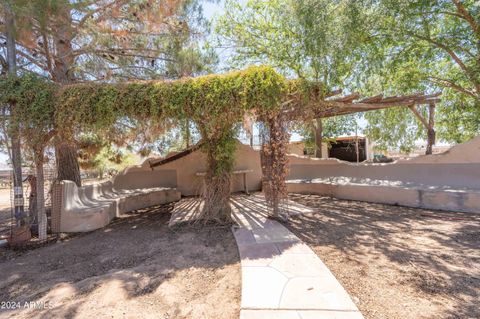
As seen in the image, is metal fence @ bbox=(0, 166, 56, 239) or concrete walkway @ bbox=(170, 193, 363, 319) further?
metal fence @ bbox=(0, 166, 56, 239)

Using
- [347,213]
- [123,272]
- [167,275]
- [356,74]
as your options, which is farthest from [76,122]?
[356,74]

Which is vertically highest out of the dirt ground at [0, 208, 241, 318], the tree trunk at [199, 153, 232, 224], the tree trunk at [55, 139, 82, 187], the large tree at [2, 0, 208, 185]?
the large tree at [2, 0, 208, 185]

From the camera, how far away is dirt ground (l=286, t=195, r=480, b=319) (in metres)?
2.40

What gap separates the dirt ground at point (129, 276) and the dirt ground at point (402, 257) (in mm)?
1310

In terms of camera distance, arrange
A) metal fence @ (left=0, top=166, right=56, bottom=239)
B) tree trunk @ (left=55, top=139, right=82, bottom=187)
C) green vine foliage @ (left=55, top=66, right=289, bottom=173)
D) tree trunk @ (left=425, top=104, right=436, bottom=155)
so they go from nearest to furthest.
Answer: green vine foliage @ (left=55, top=66, right=289, bottom=173) < metal fence @ (left=0, top=166, right=56, bottom=239) < tree trunk @ (left=55, top=139, right=82, bottom=187) < tree trunk @ (left=425, top=104, right=436, bottom=155)

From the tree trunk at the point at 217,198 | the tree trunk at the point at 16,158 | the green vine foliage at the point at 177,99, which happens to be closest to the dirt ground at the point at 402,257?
the tree trunk at the point at 217,198

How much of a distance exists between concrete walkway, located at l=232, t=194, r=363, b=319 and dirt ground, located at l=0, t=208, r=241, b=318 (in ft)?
0.54

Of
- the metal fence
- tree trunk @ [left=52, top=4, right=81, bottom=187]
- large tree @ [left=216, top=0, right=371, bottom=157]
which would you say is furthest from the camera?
large tree @ [left=216, top=0, right=371, bottom=157]

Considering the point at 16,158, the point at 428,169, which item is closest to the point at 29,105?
the point at 16,158

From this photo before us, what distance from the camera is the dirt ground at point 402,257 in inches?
94.7

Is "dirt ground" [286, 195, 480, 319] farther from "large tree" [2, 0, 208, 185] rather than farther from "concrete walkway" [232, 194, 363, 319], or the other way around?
"large tree" [2, 0, 208, 185]

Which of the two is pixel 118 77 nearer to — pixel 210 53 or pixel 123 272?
pixel 210 53

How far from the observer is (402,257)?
3.40 metres

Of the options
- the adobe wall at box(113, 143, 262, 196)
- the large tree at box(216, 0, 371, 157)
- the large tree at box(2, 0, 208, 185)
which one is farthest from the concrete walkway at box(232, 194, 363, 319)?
the adobe wall at box(113, 143, 262, 196)
